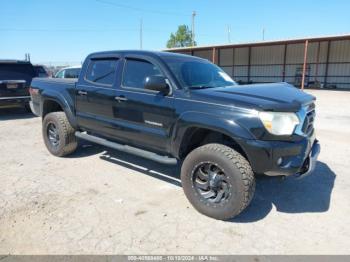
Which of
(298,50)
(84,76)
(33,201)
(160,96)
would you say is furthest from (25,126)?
(298,50)

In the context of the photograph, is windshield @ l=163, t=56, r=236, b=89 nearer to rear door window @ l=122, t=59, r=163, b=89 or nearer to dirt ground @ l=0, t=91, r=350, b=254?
rear door window @ l=122, t=59, r=163, b=89

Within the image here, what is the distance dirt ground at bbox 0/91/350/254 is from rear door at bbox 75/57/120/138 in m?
0.75

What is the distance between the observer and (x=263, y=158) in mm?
3400

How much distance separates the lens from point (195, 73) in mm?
4613

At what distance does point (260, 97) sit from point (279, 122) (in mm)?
393

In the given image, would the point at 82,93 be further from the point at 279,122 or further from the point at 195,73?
the point at 279,122

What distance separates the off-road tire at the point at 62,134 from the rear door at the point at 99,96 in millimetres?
353

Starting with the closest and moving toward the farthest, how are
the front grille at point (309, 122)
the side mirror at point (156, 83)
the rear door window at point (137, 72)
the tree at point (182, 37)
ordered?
the front grille at point (309, 122)
the side mirror at point (156, 83)
the rear door window at point (137, 72)
the tree at point (182, 37)

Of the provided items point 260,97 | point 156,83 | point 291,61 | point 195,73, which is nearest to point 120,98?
point 156,83

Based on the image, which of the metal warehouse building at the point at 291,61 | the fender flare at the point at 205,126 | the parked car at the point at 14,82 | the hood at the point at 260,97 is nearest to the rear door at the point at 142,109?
the fender flare at the point at 205,126

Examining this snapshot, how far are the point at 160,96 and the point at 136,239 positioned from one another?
181 cm

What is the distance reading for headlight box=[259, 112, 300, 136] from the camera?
337 centimetres

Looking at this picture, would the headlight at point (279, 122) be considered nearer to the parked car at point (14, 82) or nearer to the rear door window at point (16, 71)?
the parked car at point (14, 82)

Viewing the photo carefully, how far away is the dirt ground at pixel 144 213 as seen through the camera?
318 centimetres
